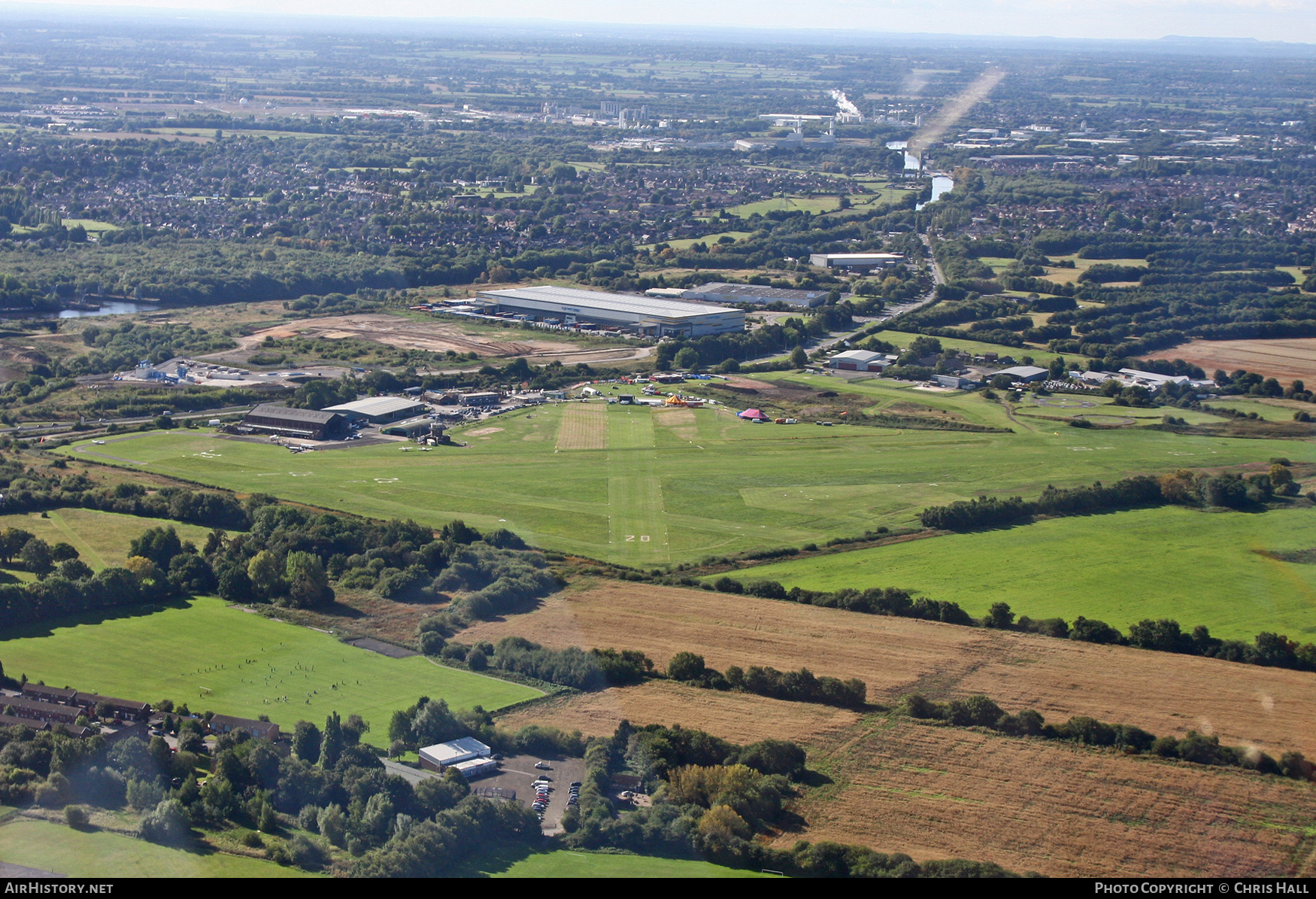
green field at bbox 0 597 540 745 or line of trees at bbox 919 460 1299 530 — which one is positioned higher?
line of trees at bbox 919 460 1299 530

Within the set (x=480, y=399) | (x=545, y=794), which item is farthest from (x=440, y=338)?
(x=545, y=794)

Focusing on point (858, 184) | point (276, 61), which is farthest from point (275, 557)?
point (276, 61)

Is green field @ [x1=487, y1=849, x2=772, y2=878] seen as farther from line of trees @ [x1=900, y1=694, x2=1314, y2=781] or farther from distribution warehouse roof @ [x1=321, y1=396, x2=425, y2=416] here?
distribution warehouse roof @ [x1=321, y1=396, x2=425, y2=416]

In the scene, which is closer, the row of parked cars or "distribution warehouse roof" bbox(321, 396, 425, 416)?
the row of parked cars

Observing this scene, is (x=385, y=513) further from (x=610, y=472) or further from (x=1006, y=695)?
(x=1006, y=695)

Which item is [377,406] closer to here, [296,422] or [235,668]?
[296,422]

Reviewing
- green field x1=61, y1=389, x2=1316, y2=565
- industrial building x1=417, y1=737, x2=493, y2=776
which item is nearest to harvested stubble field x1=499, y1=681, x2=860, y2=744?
industrial building x1=417, y1=737, x2=493, y2=776

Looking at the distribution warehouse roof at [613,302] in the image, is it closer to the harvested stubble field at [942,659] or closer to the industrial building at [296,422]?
the industrial building at [296,422]
